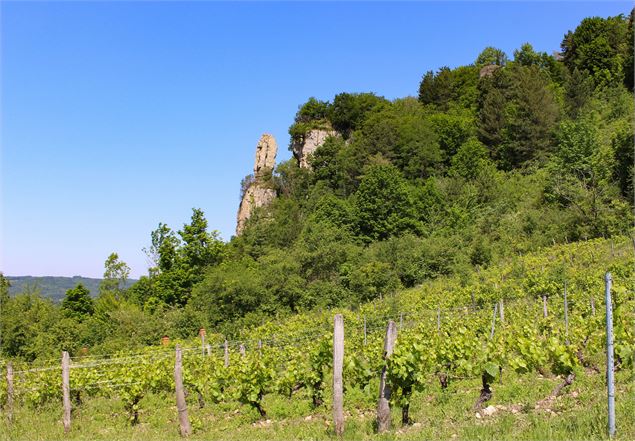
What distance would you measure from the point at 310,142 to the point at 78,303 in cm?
2761

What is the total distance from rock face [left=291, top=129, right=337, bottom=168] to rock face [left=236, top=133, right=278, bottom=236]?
390cm

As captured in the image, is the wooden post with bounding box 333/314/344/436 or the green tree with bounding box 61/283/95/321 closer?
the wooden post with bounding box 333/314/344/436

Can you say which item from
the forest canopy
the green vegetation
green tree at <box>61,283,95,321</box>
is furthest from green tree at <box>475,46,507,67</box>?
green tree at <box>61,283,95,321</box>

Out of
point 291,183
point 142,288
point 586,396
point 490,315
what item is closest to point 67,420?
point 586,396

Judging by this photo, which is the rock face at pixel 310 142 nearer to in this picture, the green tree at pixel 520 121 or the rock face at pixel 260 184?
the rock face at pixel 260 184

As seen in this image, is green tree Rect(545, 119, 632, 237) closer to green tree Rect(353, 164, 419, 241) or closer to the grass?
green tree Rect(353, 164, 419, 241)

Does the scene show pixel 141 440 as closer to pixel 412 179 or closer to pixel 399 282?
pixel 399 282

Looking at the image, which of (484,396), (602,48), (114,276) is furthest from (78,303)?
(602,48)

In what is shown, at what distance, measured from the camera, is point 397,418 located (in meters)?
7.67

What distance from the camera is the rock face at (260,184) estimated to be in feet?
183

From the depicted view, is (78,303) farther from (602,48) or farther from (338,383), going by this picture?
(602,48)

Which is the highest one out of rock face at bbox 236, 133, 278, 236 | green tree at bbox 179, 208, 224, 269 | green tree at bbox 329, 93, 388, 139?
green tree at bbox 329, 93, 388, 139

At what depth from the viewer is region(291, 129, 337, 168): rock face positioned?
56688 mm

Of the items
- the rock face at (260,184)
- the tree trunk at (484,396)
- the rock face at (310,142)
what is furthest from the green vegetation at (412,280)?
the rock face at (260,184)
